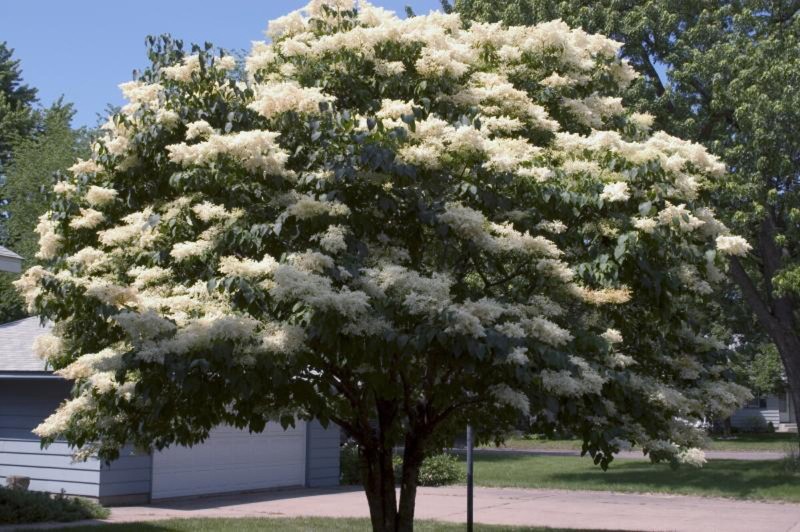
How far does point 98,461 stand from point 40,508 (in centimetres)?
191

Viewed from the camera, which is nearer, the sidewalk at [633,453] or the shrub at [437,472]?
the shrub at [437,472]

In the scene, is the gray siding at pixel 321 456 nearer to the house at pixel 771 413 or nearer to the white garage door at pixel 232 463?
the white garage door at pixel 232 463

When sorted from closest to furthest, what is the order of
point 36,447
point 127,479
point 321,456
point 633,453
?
1. point 127,479
2. point 36,447
3. point 321,456
4. point 633,453

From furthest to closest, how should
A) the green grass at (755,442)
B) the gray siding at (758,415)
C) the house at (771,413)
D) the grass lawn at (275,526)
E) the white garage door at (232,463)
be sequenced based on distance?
the house at (771,413) < the gray siding at (758,415) < the green grass at (755,442) < the white garage door at (232,463) < the grass lawn at (275,526)

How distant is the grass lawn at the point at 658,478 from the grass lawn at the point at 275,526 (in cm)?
794

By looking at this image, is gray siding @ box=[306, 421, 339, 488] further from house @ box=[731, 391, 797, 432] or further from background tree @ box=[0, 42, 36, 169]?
house @ box=[731, 391, 797, 432]

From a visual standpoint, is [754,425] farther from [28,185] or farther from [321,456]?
[28,185]

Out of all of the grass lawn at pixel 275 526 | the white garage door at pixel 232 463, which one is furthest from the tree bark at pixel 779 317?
the white garage door at pixel 232 463

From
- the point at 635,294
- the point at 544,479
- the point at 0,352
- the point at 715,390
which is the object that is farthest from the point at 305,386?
the point at 544,479

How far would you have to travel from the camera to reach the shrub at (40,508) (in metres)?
14.3

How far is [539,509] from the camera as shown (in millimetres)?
18406

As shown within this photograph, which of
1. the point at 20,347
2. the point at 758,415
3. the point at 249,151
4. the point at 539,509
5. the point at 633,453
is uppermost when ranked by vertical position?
the point at 249,151

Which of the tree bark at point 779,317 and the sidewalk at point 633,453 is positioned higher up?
the tree bark at point 779,317

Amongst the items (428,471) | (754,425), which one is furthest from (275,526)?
(754,425)
